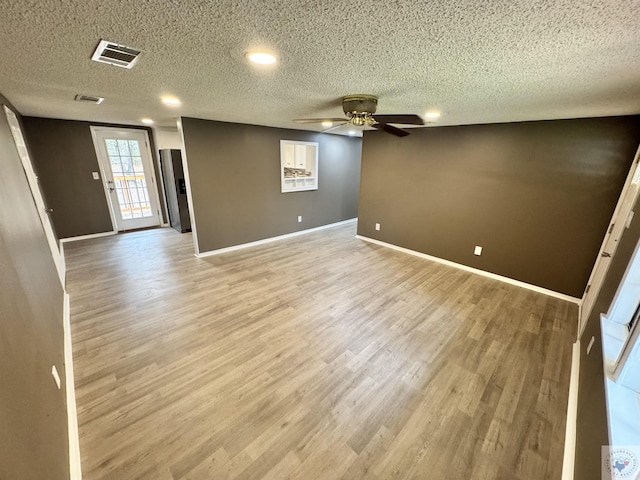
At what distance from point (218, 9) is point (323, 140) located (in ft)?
15.3

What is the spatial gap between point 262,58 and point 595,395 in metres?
2.55

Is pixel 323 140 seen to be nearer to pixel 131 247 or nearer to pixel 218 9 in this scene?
pixel 131 247

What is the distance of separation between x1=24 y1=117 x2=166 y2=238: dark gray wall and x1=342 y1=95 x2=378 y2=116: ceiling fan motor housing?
5088mm

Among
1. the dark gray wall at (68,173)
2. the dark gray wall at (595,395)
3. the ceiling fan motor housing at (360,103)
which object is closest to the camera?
the dark gray wall at (595,395)

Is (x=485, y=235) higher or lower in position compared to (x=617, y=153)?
lower

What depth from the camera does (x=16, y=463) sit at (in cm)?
73

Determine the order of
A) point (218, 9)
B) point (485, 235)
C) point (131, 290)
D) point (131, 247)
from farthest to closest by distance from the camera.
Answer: point (131, 247)
point (485, 235)
point (131, 290)
point (218, 9)

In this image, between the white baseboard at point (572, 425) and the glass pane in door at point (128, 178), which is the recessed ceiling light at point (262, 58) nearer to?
the white baseboard at point (572, 425)

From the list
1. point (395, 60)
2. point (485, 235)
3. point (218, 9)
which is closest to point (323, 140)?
point (485, 235)

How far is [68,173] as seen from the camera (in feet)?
15.1

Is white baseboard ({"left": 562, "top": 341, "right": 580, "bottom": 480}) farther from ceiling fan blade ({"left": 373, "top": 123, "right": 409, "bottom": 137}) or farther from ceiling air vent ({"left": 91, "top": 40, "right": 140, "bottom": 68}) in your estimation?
ceiling air vent ({"left": 91, "top": 40, "right": 140, "bottom": 68})

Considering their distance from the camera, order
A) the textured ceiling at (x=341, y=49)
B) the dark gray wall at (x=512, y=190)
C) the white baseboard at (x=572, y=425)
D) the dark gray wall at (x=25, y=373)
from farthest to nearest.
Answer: the dark gray wall at (x=512, y=190) < the white baseboard at (x=572, y=425) < the textured ceiling at (x=341, y=49) < the dark gray wall at (x=25, y=373)

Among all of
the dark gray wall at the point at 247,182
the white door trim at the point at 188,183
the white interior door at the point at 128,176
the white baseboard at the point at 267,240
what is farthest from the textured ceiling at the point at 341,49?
the white interior door at the point at 128,176

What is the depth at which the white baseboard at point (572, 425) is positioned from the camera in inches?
55.8
